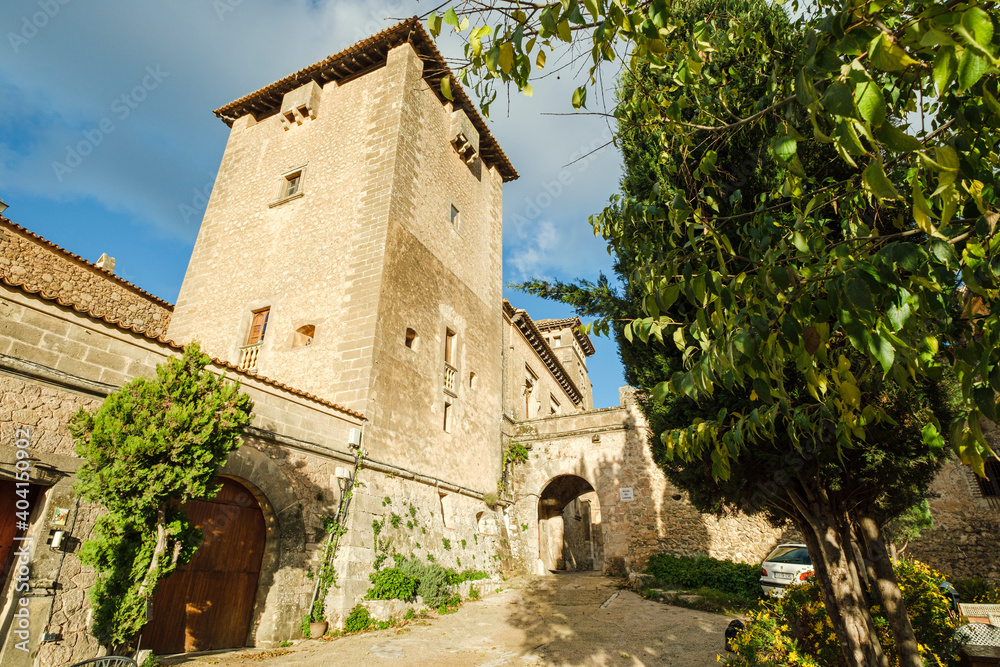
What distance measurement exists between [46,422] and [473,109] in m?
14.6

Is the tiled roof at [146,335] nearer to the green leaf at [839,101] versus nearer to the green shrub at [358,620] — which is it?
the green shrub at [358,620]

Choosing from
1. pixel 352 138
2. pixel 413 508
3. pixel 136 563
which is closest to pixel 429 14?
pixel 136 563

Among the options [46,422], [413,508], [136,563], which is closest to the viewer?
[136,563]

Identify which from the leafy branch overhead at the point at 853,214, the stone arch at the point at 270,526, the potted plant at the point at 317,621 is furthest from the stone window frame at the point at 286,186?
the leafy branch overhead at the point at 853,214

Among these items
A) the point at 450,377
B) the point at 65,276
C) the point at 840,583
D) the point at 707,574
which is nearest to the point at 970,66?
the point at 840,583

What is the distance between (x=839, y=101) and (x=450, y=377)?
12608mm

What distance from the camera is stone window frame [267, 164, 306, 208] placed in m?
13.8

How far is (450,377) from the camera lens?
44.6 ft

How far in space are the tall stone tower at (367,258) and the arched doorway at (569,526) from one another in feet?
16.8

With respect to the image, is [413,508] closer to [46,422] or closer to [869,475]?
[46,422]

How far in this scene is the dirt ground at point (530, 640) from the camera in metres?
6.78

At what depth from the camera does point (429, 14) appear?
2.16 metres

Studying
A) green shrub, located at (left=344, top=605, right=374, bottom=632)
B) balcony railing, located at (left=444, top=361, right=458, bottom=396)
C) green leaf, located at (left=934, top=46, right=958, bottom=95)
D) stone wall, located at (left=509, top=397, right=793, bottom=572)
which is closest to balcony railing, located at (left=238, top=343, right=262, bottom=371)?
balcony railing, located at (left=444, top=361, right=458, bottom=396)

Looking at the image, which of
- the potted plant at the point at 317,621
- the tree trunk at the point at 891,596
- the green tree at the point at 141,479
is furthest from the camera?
the potted plant at the point at 317,621
